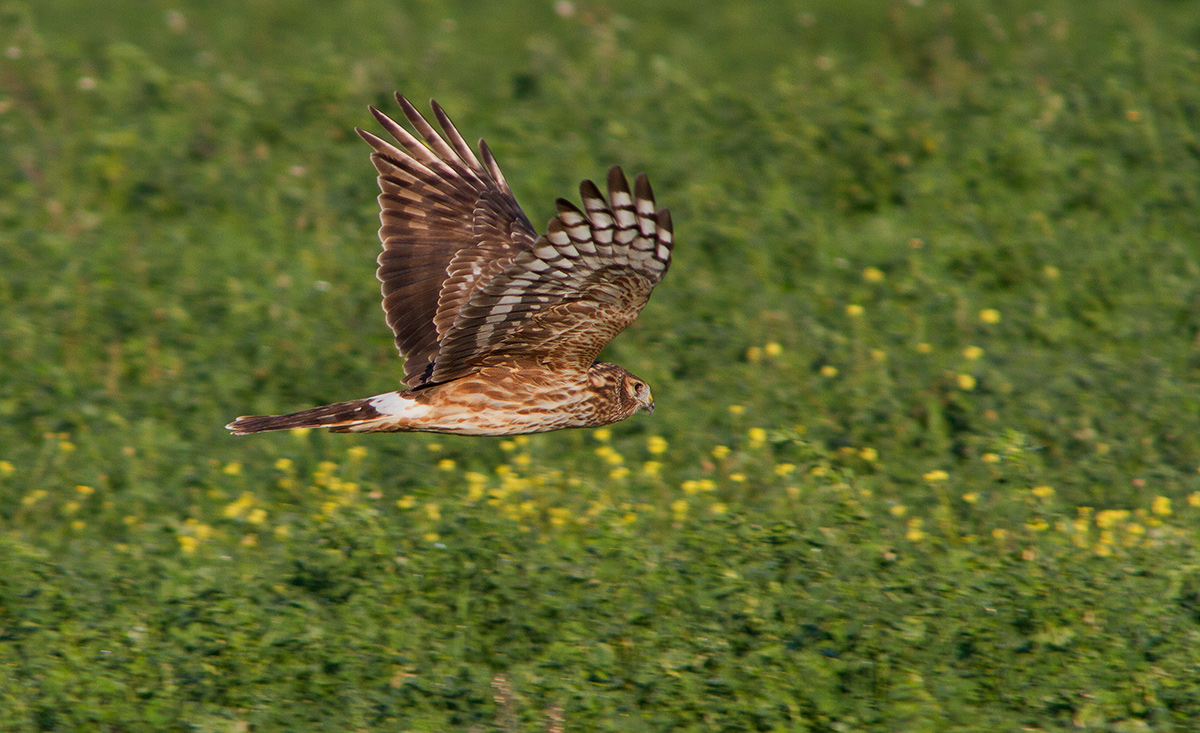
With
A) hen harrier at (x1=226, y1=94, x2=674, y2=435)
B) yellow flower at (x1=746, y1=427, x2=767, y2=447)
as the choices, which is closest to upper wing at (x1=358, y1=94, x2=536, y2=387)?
hen harrier at (x1=226, y1=94, x2=674, y2=435)

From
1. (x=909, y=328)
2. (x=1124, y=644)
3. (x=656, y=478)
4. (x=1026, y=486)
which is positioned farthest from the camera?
(x=909, y=328)

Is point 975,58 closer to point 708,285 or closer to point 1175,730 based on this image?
point 708,285

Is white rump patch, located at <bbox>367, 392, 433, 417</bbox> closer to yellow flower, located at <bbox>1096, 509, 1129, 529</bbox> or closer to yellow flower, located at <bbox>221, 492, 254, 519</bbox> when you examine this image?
yellow flower, located at <bbox>221, 492, 254, 519</bbox>

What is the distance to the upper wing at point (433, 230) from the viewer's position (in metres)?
6.12

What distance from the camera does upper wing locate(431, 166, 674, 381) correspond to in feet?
15.6

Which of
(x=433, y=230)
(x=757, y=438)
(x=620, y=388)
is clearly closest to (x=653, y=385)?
(x=757, y=438)

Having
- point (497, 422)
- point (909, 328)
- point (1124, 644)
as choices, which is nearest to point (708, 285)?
point (909, 328)

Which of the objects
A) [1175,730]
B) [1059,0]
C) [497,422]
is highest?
[1059,0]

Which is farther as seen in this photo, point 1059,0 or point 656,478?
point 1059,0

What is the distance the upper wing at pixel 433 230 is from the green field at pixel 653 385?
93 centimetres

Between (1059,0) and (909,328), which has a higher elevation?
(1059,0)

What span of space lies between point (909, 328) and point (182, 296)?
456 centimetres

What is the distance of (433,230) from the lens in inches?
245

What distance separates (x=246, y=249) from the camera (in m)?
9.77
